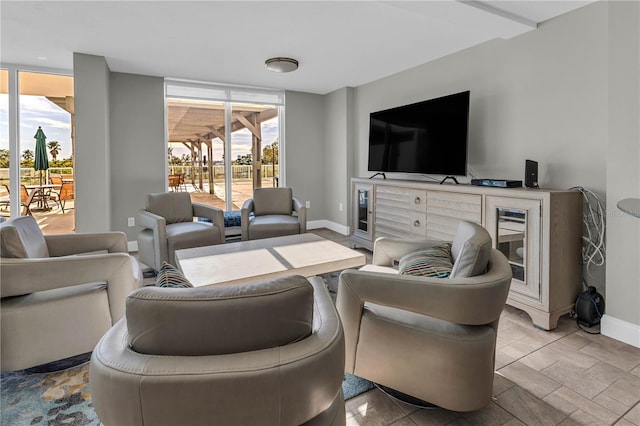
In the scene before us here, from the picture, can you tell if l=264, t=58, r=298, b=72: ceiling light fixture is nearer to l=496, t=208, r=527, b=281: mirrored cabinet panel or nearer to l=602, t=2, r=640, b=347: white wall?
l=496, t=208, r=527, b=281: mirrored cabinet panel

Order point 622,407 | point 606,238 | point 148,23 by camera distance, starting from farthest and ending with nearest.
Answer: point 148,23, point 606,238, point 622,407

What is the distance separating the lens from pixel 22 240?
2041 mm

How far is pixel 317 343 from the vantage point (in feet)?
3.28

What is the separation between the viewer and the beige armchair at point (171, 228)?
358cm

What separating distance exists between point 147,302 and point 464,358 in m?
1.25

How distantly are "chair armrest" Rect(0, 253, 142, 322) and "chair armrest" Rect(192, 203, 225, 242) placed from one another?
1770mm

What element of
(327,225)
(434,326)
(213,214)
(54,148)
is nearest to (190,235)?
(213,214)

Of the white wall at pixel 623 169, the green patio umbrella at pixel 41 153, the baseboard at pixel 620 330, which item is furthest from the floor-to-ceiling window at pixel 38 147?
the baseboard at pixel 620 330

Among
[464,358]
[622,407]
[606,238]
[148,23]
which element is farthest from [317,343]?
[148,23]

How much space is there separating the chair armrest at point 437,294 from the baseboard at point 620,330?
1437 millimetres

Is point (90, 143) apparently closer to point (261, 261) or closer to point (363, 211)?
point (261, 261)

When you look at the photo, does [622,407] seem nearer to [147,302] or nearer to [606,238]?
[606,238]

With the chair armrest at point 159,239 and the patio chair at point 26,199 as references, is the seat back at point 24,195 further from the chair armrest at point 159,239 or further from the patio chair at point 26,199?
the chair armrest at point 159,239

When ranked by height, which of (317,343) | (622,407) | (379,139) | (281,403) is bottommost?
(622,407)
